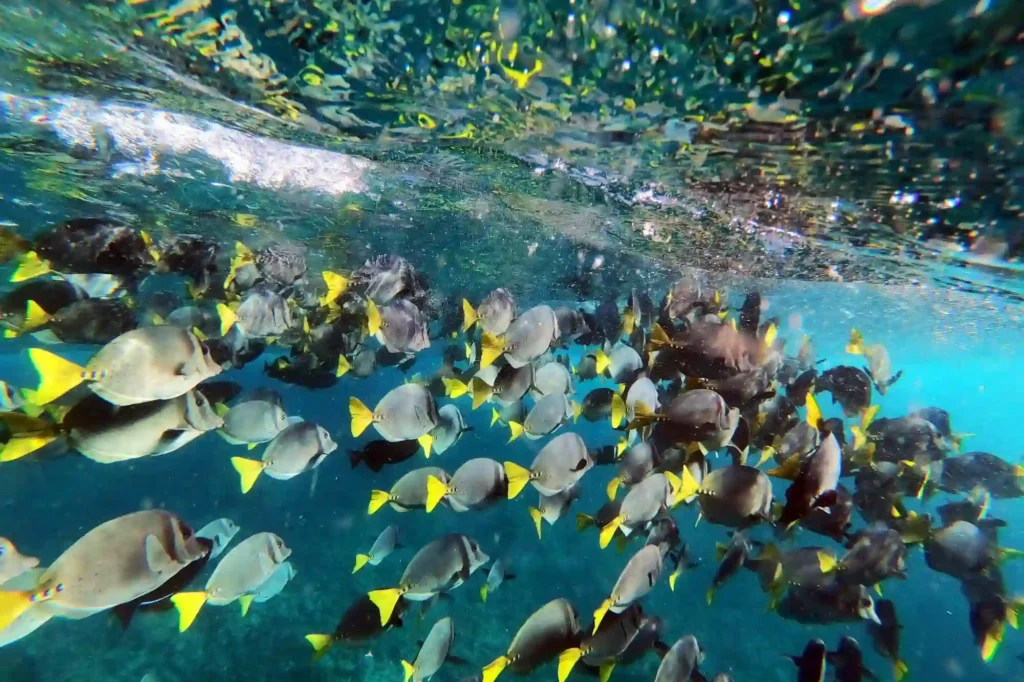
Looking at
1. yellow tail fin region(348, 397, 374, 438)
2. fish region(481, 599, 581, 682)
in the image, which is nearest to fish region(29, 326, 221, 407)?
yellow tail fin region(348, 397, 374, 438)

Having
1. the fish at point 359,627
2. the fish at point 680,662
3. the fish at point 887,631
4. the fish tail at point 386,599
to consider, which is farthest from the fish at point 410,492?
the fish at point 887,631

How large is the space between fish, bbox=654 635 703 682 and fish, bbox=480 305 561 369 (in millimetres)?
3477

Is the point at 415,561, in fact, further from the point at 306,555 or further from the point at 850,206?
the point at 306,555

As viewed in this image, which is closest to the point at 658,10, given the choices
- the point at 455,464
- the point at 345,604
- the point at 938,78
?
the point at 938,78

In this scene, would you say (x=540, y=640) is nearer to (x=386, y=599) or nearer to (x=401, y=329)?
(x=386, y=599)

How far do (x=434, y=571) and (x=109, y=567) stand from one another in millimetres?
3048

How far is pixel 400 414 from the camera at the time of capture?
5762 millimetres

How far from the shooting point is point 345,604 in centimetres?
1380

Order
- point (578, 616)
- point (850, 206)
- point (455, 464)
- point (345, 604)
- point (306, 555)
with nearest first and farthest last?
point (578, 616) < point (850, 206) < point (345, 604) < point (306, 555) < point (455, 464)

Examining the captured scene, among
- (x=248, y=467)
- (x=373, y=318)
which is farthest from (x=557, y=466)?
(x=248, y=467)

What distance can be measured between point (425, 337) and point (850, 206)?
9489mm

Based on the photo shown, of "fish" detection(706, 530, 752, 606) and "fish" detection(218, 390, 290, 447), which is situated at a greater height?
"fish" detection(218, 390, 290, 447)

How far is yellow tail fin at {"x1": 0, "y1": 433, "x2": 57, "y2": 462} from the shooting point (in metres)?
3.33

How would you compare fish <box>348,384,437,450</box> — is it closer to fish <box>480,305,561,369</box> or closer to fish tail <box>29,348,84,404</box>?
fish <box>480,305,561,369</box>
